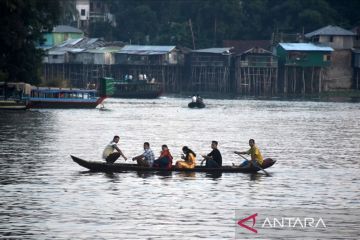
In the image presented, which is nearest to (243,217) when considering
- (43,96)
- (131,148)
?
(131,148)

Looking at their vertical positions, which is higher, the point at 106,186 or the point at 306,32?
the point at 306,32

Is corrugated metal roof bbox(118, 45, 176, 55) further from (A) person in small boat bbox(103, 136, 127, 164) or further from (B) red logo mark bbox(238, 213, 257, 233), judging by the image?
(B) red logo mark bbox(238, 213, 257, 233)

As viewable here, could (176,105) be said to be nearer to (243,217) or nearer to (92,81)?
(92,81)

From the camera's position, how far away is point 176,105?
108 m

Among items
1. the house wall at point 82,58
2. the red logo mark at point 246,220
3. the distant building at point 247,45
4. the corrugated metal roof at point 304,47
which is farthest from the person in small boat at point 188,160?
the house wall at point 82,58

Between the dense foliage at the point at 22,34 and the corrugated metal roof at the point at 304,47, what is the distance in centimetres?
4604

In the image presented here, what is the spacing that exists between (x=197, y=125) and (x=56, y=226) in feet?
156

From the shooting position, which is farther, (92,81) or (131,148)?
(92,81)

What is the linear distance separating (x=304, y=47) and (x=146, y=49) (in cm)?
2229

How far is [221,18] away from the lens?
140500 mm

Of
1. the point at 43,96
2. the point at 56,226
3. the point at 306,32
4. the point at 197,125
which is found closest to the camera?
the point at 56,226

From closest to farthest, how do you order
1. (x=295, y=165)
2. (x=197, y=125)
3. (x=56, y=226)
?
1. (x=56, y=226)
2. (x=295, y=165)
3. (x=197, y=125)

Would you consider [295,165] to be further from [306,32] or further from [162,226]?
[306,32]

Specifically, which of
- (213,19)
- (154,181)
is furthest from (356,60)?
(154,181)
